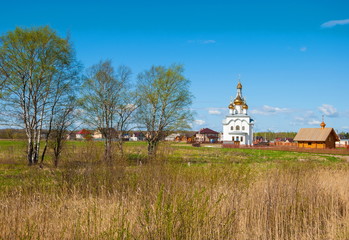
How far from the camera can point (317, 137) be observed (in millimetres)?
51438

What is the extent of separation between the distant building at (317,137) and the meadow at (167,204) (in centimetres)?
4339

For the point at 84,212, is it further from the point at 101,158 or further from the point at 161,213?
the point at 101,158

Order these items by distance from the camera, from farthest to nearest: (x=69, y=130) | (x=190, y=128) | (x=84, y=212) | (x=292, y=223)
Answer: (x=190, y=128) < (x=69, y=130) < (x=292, y=223) < (x=84, y=212)

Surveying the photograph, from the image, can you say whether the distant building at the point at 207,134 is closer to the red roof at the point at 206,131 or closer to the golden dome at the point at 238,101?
the red roof at the point at 206,131

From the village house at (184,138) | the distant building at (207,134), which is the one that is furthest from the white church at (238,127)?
the distant building at (207,134)

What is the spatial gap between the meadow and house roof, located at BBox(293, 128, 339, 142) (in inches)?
1707

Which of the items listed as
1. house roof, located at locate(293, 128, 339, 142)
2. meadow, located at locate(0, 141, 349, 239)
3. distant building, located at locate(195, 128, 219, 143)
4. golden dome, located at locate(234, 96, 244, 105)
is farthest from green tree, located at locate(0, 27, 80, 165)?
distant building, located at locate(195, 128, 219, 143)

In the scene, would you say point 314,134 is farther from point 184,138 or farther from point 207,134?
point 207,134

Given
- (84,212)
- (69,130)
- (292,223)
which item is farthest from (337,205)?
(69,130)

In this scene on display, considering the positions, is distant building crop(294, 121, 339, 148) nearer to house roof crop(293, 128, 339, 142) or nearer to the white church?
house roof crop(293, 128, 339, 142)

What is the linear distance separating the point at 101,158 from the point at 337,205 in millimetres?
6131

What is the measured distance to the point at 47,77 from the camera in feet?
66.2

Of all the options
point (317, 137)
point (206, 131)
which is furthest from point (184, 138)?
point (317, 137)

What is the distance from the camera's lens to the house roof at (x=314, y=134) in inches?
1986
